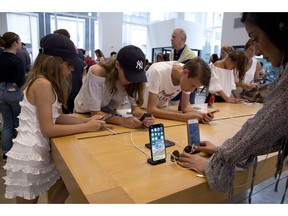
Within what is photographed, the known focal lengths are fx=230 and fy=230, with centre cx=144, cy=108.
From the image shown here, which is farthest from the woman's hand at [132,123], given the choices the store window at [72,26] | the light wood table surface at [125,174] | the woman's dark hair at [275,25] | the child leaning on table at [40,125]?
the store window at [72,26]

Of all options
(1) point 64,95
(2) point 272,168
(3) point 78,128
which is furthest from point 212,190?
(1) point 64,95

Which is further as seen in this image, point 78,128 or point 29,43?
point 29,43

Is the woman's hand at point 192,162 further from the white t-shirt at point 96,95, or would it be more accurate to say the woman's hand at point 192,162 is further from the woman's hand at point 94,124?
the white t-shirt at point 96,95

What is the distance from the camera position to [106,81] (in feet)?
4.61

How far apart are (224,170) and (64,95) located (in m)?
0.86

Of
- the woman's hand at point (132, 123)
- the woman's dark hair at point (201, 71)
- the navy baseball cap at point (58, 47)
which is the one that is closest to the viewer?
the navy baseball cap at point (58, 47)

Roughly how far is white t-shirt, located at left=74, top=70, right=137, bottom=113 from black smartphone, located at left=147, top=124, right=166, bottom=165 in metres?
0.60

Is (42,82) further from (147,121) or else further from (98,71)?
(147,121)

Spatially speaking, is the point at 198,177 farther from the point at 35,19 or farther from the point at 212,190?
the point at 35,19

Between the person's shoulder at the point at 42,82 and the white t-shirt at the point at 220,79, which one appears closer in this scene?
the person's shoulder at the point at 42,82

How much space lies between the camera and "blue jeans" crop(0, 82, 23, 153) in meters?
2.27

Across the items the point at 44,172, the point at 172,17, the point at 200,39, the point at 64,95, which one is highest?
the point at 172,17

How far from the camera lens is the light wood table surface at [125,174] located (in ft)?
2.28

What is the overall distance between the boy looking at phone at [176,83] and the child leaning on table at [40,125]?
630 mm
